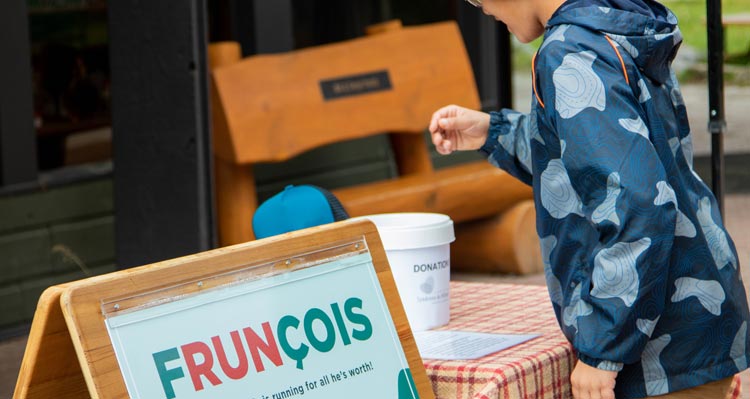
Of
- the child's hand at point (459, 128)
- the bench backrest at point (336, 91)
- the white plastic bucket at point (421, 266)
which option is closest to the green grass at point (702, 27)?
the bench backrest at point (336, 91)

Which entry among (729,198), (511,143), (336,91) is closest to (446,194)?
(336,91)

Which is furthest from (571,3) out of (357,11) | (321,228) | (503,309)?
(357,11)

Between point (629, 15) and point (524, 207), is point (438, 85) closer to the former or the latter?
point (524, 207)

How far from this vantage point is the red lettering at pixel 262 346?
2178mm

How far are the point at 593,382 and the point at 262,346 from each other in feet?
1.93

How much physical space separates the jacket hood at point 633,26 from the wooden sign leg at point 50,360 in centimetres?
101

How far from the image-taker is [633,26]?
2277mm

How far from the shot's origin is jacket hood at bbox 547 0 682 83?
7.42 feet

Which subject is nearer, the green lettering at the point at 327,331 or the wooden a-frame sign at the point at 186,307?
the wooden a-frame sign at the point at 186,307

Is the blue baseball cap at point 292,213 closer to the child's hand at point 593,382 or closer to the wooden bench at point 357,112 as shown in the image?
the child's hand at point 593,382

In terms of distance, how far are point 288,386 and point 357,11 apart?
16.5 feet

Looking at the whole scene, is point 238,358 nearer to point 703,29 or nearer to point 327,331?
point 327,331

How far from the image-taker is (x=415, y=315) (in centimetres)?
268

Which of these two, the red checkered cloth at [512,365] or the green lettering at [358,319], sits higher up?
the green lettering at [358,319]
